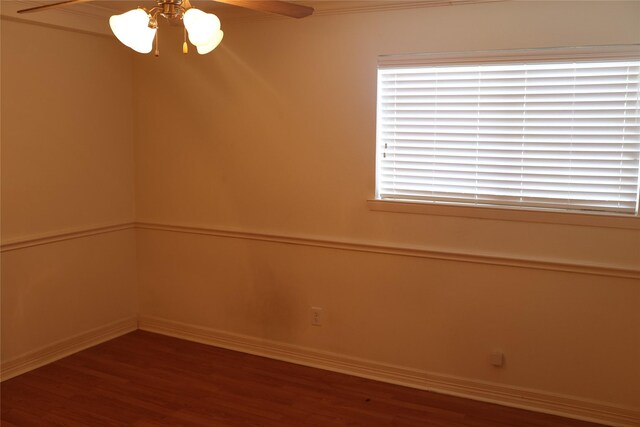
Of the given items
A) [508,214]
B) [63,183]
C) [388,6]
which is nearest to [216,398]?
[63,183]

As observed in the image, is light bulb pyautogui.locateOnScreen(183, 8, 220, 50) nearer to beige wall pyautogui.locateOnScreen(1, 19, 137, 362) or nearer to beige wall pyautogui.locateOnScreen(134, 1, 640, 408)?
beige wall pyautogui.locateOnScreen(134, 1, 640, 408)

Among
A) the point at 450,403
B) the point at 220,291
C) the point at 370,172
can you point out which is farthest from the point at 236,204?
the point at 450,403

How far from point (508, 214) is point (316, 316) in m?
1.49

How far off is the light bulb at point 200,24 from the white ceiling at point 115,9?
5.66 ft

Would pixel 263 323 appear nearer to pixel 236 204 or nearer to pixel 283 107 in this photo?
pixel 236 204

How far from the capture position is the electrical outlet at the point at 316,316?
13.0 feet

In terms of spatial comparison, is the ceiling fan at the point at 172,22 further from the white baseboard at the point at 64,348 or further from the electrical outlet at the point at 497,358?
the white baseboard at the point at 64,348

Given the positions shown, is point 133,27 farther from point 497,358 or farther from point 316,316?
point 497,358

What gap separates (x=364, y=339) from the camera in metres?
3.82

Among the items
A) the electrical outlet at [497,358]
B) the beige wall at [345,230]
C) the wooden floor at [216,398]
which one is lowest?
the wooden floor at [216,398]

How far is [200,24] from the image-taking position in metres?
2.00

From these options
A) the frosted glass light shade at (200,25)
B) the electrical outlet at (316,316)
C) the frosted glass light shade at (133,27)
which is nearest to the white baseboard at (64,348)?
the electrical outlet at (316,316)

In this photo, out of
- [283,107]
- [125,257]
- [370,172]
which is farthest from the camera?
[125,257]

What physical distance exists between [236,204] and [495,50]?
2063 mm
